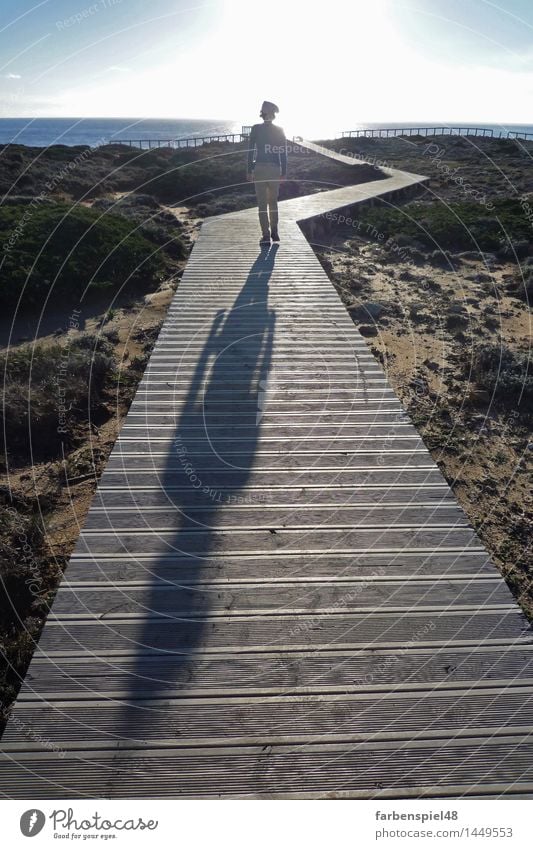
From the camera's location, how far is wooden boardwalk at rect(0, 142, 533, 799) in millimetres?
2723

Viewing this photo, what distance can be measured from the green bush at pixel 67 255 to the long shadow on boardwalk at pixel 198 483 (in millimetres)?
6494

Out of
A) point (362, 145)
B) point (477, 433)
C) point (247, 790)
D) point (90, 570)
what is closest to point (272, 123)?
point (477, 433)

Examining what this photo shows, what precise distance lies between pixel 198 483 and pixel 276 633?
5.44 ft

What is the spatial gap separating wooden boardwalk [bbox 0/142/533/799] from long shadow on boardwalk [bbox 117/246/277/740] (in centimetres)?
1

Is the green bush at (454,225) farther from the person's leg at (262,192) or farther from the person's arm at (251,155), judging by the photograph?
the person's arm at (251,155)

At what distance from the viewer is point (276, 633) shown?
3.36m

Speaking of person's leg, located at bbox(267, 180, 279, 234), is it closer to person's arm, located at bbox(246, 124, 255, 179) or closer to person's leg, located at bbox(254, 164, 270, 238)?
person's leg, located at bbox(254, 164, 270, 238)

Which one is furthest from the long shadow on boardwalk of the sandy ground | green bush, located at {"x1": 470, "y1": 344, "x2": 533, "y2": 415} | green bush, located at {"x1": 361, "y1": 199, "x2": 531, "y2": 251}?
green bush, located at {"x1": 361, "y1": 199, "x2": 531, "y2": 251}

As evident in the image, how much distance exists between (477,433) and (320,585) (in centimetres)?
493

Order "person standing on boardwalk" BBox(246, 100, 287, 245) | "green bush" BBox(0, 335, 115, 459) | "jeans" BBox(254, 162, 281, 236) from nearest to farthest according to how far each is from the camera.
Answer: "green bush" BBox(0, 335, 115, 459)
"person standing on boardwalk" BBox(246, 100, 287, 245)
"jeans" BBox(254, 162, 281, 236)

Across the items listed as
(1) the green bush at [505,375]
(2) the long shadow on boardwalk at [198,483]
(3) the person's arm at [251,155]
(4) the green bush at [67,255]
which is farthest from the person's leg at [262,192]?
(1) the green bush at [505,375]

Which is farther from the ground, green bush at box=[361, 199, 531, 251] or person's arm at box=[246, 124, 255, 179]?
person's arm at box=[246, 124, 255, 179]

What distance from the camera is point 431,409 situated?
27.7 feet
